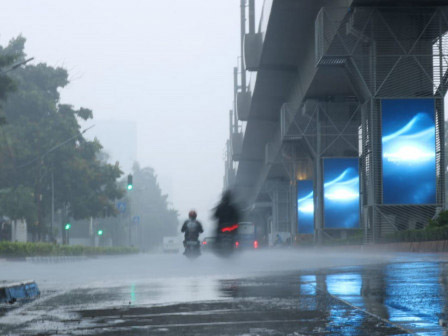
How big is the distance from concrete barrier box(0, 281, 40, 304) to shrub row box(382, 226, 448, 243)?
14798 millimetres

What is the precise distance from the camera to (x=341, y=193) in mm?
49062

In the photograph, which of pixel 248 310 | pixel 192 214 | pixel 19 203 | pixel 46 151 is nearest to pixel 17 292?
pixel 248 310

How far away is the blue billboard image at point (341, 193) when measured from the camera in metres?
48.3

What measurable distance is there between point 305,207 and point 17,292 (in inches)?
2132

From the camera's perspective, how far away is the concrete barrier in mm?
10242

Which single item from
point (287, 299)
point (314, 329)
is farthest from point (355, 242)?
point (314, 329)

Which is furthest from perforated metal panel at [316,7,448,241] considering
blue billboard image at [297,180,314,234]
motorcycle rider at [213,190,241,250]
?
blue billboard image at [297,180,314,234]

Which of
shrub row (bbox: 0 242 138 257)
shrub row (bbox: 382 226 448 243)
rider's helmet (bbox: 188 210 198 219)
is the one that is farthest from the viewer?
shrub row (bbox: 0 242 138 257)

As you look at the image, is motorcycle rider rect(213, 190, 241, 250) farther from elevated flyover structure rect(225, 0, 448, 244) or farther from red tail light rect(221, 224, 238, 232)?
elevated flyover structure rect(225, 0, 448, 244)

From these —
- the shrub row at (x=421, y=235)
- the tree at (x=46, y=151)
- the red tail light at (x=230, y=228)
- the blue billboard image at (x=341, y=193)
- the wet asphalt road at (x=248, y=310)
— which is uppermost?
the tree at (x=46, y=151)

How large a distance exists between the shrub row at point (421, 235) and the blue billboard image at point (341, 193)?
16.6 metres

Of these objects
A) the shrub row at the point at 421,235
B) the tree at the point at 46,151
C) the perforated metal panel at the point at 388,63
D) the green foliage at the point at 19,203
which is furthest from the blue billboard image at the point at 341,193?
the green foliage at the point at 19,203

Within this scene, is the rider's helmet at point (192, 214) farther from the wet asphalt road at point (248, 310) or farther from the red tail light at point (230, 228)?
the wet asphalt road at point (248, 310)

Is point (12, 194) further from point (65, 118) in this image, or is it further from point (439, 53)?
point (439, 53)
